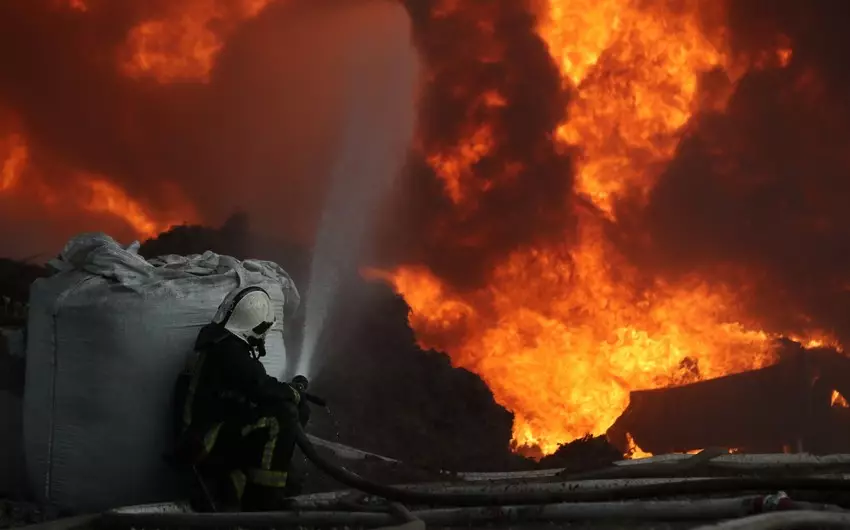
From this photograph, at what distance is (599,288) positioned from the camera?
35.9ft

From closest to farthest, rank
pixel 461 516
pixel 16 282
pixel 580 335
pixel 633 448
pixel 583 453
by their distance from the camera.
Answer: pixel 461 516 → pixel 583 453 → pixel 16 282 → pixel 633 448 → pixel 580 335

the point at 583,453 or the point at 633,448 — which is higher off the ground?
the point at 633,448

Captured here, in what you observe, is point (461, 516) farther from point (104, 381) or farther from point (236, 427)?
point (104, 381)

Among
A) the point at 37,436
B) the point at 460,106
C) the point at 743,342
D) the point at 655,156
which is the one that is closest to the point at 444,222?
the point at 460,106

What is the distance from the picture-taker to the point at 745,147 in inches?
448

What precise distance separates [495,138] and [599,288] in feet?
9.71

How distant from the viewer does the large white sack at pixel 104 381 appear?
182 inches

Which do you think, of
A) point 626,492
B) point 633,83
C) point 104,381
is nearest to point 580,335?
point 633,83

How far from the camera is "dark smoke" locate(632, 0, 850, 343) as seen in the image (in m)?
10.9

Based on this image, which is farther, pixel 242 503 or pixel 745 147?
pixel 745 147

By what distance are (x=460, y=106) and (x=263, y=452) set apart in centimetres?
861

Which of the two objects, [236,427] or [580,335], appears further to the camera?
[580,335]

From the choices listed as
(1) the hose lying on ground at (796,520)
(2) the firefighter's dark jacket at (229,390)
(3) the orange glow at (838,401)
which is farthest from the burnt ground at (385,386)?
(1) the hose lying on ground at (796,520)

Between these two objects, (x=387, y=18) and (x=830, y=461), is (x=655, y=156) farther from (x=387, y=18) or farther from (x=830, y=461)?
(x=830, y=461)
